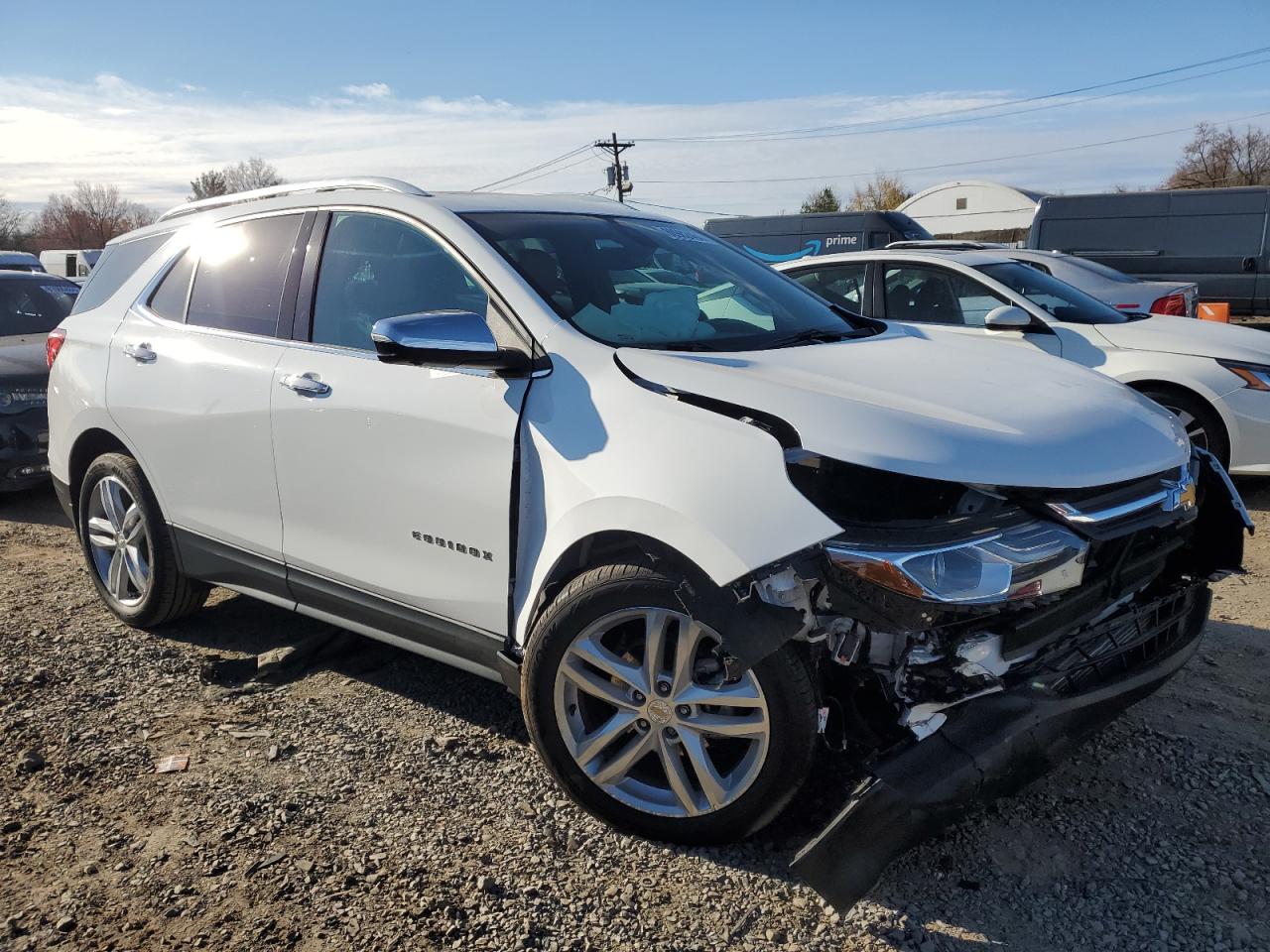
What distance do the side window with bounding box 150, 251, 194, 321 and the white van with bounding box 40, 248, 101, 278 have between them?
25322 mm

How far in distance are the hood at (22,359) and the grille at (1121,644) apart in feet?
23.0

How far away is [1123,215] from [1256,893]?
15.0 m

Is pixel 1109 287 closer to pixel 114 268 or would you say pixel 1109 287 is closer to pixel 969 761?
pixel 969 761

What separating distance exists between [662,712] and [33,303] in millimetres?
8327

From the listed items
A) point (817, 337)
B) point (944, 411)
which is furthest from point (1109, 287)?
point (944, 411)

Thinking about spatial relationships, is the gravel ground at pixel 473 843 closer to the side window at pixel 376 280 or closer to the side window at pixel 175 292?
the side window at pixel 376 280

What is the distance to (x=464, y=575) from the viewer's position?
3.13 metres

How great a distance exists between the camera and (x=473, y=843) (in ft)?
9.55

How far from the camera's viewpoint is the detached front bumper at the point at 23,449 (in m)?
7.12

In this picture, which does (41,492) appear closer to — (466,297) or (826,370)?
(466,297)

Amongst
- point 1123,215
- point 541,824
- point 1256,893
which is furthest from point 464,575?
point 1123,215

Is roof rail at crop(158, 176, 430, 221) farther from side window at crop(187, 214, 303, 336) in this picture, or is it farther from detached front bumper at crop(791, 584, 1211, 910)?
detached front bumper at crop(791, 584, 1211, 910)

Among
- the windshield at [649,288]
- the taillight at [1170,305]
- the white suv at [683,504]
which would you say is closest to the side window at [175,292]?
the white suv at [683,504]

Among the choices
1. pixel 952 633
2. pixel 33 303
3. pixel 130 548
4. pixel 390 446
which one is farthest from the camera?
pixel 33 303
